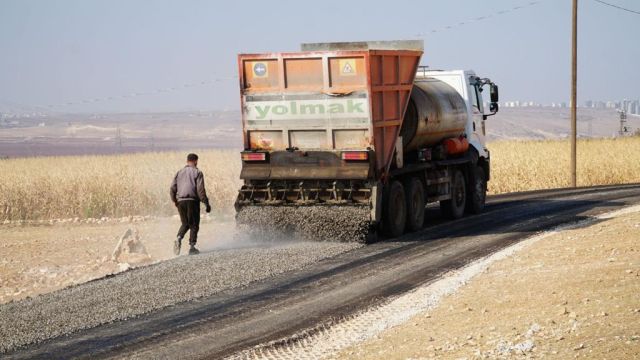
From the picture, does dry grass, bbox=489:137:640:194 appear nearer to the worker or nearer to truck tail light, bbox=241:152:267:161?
truck tail light, bbox=241:152:267:161

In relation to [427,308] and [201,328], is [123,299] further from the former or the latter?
[427,308]

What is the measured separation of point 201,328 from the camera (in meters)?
10.9

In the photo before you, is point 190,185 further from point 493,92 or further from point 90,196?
point 90,196

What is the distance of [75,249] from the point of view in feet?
65.5

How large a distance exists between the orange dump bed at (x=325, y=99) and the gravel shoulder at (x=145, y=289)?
6.58 feet

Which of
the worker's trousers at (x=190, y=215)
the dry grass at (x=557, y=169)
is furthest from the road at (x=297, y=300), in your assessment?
the dry grass at (x=557, y=169)

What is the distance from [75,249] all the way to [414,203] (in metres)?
6.86

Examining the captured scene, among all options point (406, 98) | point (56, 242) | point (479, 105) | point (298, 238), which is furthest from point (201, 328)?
point (479, 105)

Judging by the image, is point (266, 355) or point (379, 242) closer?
point (266, 355)

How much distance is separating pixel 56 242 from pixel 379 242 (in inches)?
288

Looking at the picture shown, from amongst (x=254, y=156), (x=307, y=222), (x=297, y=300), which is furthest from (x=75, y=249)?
(x=297, y=300)

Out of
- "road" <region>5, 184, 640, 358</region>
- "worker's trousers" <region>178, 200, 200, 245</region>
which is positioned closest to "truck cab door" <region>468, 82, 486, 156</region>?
"road" <region>5, 184, 640, 358</region>

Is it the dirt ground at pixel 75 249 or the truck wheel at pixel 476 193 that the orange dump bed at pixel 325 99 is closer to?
the dirt ground at pixel 75 249

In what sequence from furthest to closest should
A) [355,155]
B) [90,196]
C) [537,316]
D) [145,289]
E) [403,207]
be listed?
[90,196], [403,207], [355,155], [145,289], [537,316]
